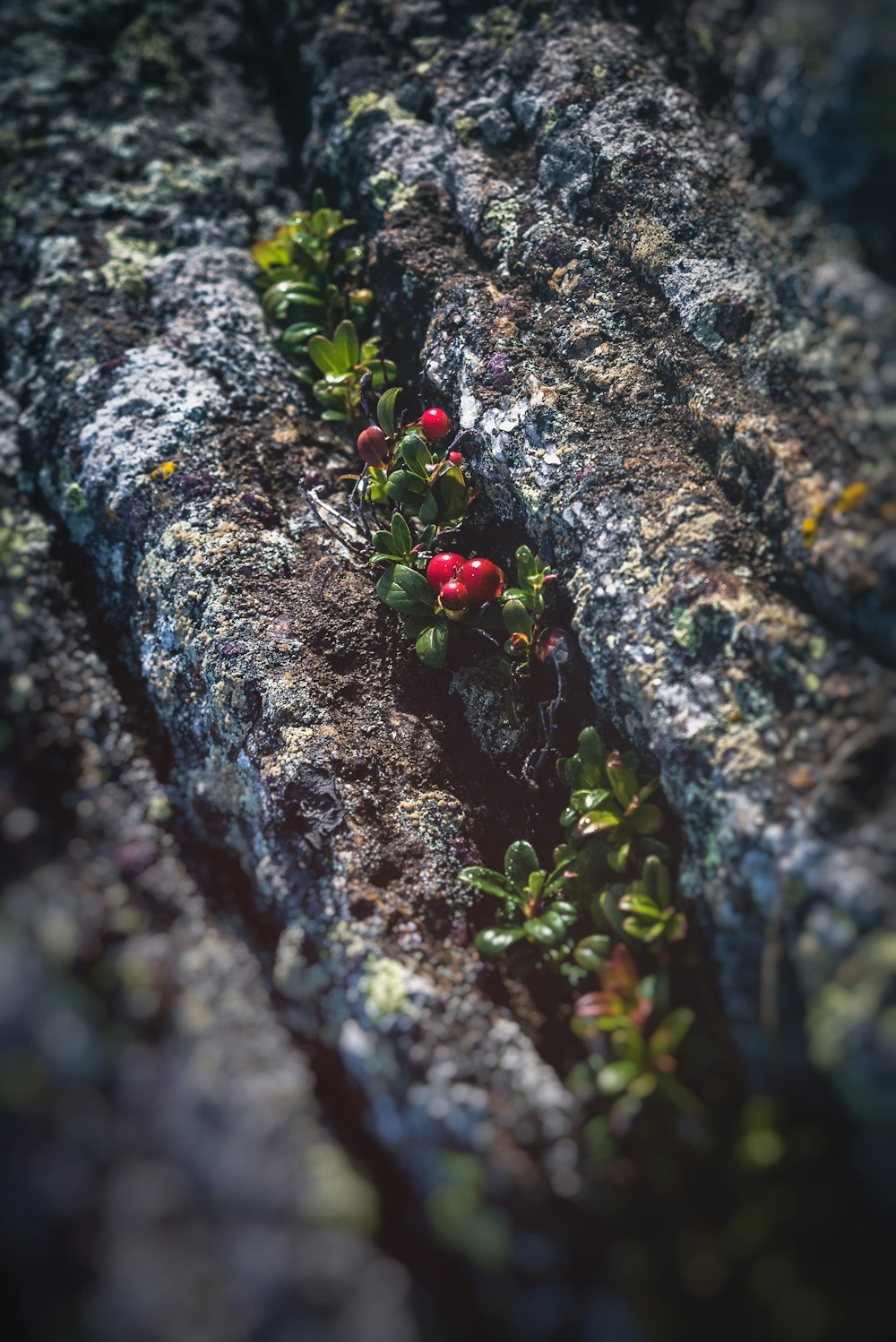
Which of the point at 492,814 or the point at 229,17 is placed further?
the point at 229,17

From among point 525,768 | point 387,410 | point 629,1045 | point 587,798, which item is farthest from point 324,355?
point 629,1045

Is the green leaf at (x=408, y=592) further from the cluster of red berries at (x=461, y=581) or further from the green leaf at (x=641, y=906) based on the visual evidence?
the green leaf at (x=641, y=906)

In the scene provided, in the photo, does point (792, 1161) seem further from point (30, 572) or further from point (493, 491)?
point (30, 572)

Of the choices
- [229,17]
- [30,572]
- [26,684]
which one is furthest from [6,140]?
[26,684]

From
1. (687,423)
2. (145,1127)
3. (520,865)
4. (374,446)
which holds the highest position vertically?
(687,423)

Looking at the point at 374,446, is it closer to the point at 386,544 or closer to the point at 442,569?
the point at 386,544
